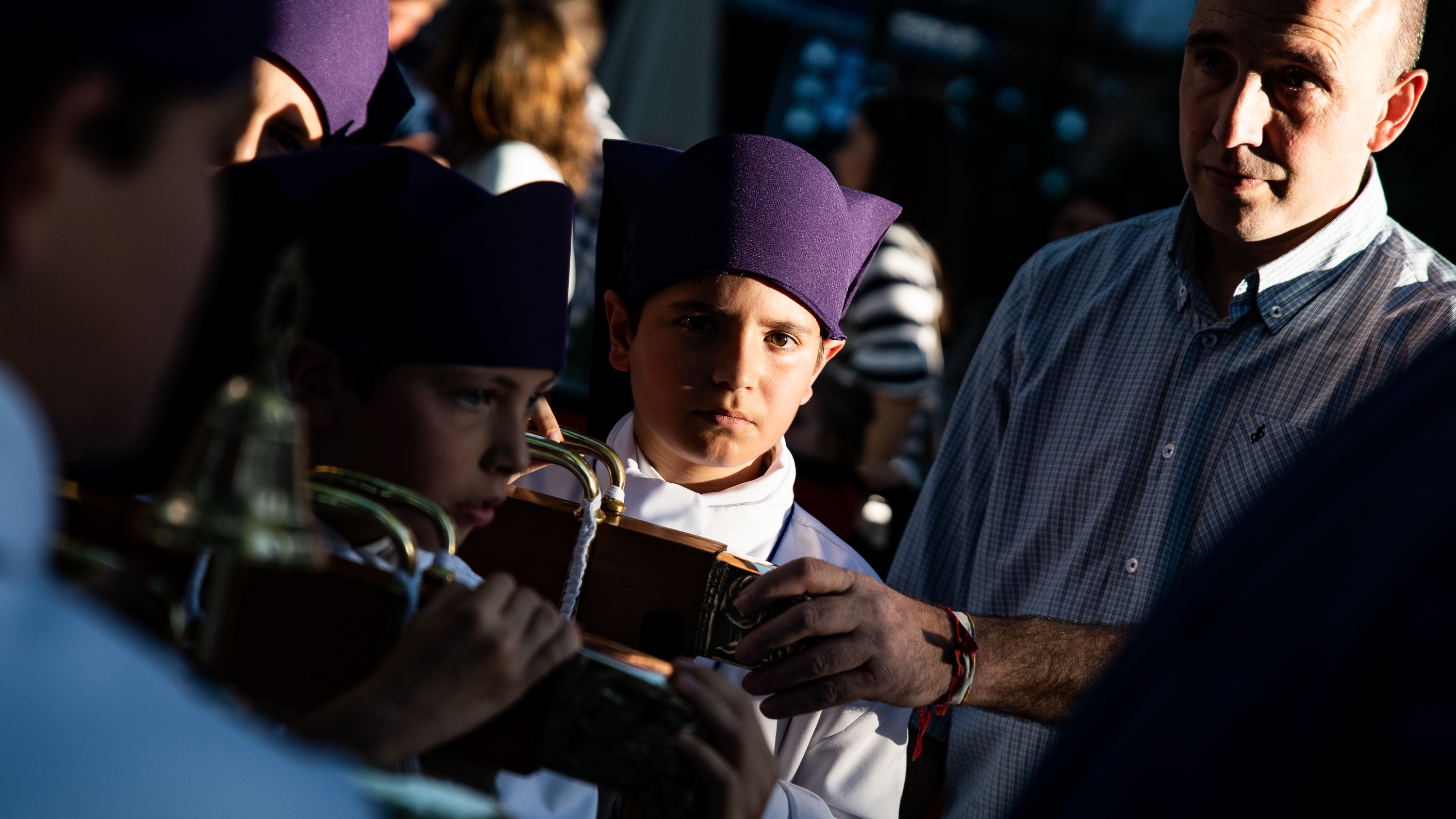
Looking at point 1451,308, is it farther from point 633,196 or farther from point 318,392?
point 318,392

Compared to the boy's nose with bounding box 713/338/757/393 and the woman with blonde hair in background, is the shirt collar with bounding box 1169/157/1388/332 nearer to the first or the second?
the boy's nose with bounding box 713/338/757/393

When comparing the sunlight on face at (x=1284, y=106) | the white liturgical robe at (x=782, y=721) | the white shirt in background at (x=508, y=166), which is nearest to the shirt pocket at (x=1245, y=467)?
the sunlight on face at (x=1284, y=106)

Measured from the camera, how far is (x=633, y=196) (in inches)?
85.3

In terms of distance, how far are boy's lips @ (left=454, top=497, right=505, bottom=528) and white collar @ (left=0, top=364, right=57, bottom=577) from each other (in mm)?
772

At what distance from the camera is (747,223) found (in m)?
→ 2.00

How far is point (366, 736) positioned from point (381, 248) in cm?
60

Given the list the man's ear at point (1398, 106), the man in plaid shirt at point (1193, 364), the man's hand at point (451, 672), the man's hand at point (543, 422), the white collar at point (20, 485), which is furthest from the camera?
the man's ear at point (1398, 106)

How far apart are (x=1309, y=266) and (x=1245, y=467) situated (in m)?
0.35

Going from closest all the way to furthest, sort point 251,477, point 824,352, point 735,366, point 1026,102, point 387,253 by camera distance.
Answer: point 251,477 < point 387,253 < point 735,366 < point 824,352 < point 1026,102

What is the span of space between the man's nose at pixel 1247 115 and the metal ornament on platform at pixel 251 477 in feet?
5.35

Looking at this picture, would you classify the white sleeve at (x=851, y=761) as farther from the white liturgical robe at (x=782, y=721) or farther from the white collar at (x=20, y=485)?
the white collar at (x=20, y=485)

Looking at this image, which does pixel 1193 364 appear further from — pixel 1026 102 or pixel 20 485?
pixel 1026 102

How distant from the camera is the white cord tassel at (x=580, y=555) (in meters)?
1.56

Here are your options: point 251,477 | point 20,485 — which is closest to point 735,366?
point 251,477
